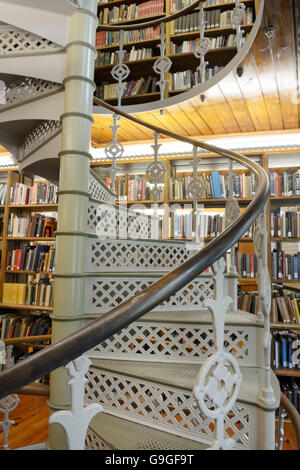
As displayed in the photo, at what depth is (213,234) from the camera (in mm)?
2943

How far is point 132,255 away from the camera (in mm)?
1812

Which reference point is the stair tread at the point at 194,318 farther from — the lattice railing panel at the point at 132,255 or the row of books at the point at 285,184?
the row of books at the point at 285,184

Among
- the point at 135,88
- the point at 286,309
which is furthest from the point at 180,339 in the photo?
the point at 135,88

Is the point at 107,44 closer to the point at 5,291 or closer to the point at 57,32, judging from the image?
the point at 57,32

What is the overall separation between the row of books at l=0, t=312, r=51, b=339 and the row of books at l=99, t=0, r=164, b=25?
3.46 meters

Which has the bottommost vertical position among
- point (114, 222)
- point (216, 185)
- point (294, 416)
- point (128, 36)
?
point (294, 416)

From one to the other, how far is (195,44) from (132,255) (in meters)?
2.32

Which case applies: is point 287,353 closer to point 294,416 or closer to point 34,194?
point 294,416

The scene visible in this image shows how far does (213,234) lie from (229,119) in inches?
43.3

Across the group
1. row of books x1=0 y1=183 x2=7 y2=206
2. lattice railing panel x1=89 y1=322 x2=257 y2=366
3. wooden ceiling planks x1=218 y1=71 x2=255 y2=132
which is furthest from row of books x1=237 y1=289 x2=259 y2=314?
row of books x1=0 y1=183 x2=7 y2=206
